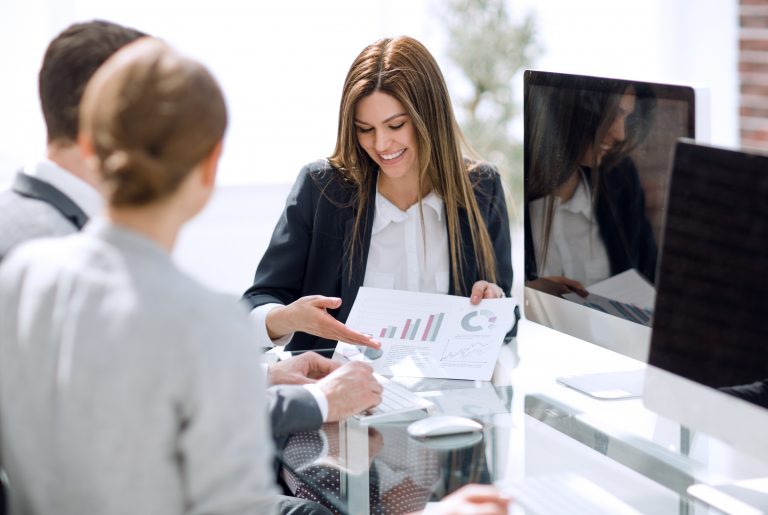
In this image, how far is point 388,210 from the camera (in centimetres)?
232

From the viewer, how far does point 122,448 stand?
38.5 inches

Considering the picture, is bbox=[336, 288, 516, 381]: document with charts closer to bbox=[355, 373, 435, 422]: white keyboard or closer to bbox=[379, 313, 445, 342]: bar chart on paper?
bbox=[379, 313, 445, 342]: bar chart on paper

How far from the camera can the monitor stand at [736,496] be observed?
4.61 feet

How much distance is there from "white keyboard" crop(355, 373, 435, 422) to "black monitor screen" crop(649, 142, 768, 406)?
48 centimetres

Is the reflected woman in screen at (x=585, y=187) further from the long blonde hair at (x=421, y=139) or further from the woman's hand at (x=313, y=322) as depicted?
the woman's hand at (x=313, y=322)

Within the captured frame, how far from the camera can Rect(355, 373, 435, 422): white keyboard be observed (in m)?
1.71

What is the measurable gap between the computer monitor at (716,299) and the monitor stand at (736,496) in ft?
0.40

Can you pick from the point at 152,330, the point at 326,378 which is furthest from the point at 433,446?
the point at 152,330

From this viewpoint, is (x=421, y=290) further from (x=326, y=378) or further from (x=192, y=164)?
(x=192, y=164)

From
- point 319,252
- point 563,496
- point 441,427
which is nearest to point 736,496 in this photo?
point 563,496

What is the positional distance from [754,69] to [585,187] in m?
3.79

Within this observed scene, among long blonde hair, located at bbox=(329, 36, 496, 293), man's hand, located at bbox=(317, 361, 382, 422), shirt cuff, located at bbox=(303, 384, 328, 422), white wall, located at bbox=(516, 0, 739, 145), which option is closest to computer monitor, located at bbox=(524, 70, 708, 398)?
long blonde hair, located at bbox=(329, 36, 496, 293)

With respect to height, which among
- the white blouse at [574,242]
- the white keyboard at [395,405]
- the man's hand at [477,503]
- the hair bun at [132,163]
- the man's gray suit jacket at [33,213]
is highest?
the hair bun at [132,163]

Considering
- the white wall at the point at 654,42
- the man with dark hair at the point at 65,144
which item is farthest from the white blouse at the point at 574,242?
the white wall at the point at 654,42
